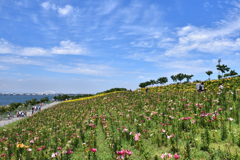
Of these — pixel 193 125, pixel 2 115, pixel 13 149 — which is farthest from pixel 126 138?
pixel 2 115

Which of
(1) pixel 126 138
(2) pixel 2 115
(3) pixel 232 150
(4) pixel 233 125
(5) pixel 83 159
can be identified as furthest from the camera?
(2) pixel 2 115

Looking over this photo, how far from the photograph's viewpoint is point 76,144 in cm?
667

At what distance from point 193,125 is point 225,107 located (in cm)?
303

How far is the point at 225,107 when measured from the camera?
7.85 meters

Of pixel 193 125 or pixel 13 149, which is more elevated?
pixel 193 125

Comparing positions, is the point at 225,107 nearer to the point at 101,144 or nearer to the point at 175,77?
the point at 101,144

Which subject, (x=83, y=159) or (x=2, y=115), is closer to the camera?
(x=83, y=159)

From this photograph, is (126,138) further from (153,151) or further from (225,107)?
(225,107)

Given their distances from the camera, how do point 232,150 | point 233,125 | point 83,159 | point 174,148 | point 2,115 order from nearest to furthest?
1. point 232,150
2. point 174,148
3. point 83,159
4. point 233,125
5. point 2,115

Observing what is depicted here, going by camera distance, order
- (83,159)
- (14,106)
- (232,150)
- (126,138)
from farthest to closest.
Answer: (14,106) → (126,138) → (83,159) → (232,150)

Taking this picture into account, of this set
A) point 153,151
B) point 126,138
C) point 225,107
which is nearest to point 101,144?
point 126,138

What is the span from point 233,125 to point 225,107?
218 cm

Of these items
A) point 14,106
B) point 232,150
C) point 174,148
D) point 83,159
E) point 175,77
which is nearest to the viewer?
point 232,150

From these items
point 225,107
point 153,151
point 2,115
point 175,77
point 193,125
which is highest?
point 175,77
